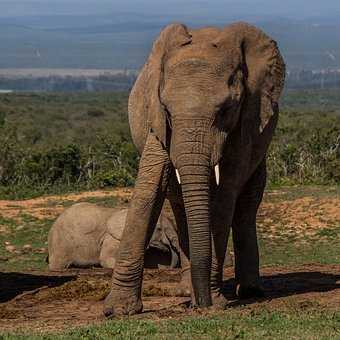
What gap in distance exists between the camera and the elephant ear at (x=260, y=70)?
333 inches

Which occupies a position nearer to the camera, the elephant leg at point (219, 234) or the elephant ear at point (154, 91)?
the elephant ear at point (154, 91)

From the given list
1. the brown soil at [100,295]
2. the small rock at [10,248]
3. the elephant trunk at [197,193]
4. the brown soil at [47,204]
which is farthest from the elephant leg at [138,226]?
the brown soil at [47,204]

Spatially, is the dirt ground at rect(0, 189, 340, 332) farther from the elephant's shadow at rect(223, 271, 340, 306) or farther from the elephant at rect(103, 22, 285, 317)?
the elephant at rect(103, 22, 285, 317)

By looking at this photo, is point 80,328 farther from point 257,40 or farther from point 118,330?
point 257,40

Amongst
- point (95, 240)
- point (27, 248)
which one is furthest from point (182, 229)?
point (27, 248)

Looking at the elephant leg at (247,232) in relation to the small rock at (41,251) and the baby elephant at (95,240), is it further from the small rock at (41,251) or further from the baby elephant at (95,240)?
the small rock at (41,251)

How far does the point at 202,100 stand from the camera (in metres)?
7.65

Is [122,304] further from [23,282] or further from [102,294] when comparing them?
[23,282]

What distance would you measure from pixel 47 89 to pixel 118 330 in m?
154

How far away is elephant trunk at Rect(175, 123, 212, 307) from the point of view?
759 cm

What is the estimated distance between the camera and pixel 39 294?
1020cm

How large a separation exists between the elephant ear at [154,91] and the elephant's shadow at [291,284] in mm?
→ 1790

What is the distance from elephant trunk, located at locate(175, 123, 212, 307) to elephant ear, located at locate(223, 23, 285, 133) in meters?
0.95

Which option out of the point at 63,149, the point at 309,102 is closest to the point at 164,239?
the point at 63,149
